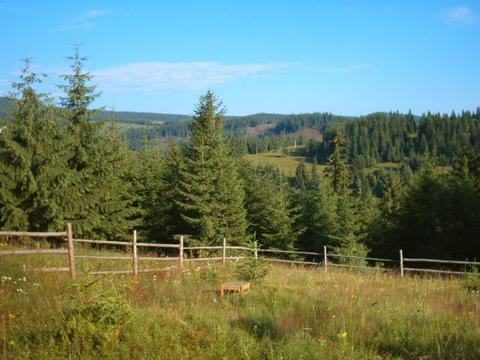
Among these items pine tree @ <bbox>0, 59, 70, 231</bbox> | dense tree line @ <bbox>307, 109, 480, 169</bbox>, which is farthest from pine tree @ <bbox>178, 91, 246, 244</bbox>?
dense tree line @ <bbox>307, 109, 480, 169</bbox>

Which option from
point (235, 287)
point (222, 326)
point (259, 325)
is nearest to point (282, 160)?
point (235, 287)

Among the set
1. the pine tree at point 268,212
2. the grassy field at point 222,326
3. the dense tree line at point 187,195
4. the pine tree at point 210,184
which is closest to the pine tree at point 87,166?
the dense tree line at point 187,195

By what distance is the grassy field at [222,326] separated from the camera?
17.9 feet

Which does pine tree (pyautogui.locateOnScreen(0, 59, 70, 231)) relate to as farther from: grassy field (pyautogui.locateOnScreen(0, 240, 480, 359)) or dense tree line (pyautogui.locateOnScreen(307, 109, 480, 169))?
dense tree line (pyautogui.locateOnScreen(307, 109, 480, 169))

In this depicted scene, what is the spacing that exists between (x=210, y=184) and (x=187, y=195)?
184 centimetres

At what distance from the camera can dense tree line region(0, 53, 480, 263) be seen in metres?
22.7

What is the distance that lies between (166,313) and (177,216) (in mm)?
27247

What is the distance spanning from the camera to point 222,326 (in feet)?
20.9

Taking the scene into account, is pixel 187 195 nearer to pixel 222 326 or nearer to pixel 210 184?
pixel 210 184

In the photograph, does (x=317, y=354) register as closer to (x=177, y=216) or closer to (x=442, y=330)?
(x=442, y=330)

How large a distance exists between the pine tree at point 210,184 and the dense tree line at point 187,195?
0.07 meters

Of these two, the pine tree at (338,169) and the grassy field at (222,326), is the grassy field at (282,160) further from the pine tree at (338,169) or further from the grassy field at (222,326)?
the grassy field at (222,326)

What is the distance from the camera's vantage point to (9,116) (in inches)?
916

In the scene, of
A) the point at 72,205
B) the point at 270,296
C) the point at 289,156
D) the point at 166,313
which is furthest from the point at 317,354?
the point at 289,156
